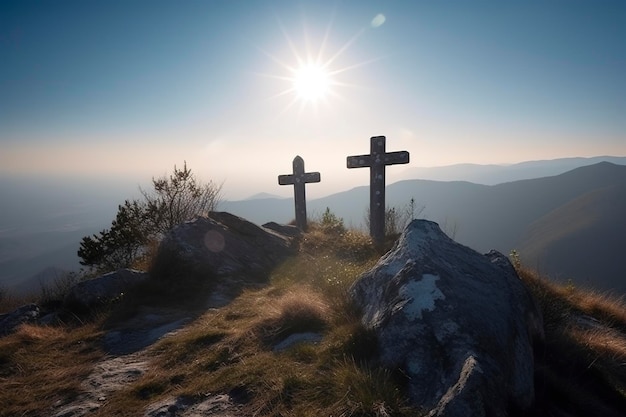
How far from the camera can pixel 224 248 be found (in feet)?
34.6

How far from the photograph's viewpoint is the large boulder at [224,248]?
31.1 feet

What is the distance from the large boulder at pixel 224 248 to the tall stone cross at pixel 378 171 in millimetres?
3552

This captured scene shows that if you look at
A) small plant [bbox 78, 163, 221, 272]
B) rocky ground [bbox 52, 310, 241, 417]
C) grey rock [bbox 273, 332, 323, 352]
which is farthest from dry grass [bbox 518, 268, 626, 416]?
small plant [bbox 78, 163, 221, 272]

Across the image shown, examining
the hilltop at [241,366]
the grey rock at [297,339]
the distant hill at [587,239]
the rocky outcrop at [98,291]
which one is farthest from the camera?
the distant hill at [587,239]

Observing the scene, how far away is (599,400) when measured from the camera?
390 centimetres

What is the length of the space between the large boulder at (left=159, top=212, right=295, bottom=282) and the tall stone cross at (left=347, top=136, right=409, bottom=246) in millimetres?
3552

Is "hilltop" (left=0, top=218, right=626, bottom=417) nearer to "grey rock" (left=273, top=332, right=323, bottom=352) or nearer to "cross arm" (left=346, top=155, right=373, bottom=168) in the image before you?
"grey rock" (left=273, top=332, right=323, bottom=352)

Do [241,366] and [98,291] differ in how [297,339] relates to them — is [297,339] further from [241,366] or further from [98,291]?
[98,291]

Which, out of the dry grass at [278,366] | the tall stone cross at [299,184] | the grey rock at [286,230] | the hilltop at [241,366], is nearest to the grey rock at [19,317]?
the hilltop at [241,366]

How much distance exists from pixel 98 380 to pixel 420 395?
4.23 m

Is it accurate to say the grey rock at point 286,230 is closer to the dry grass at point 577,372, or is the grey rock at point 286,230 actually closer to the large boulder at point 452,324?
the large boulder at point 452,324

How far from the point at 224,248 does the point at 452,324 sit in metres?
7.97

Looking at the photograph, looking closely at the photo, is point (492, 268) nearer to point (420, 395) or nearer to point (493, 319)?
point (493, 319)

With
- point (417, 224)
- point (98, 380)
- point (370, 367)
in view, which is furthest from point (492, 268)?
point (98, 380)
